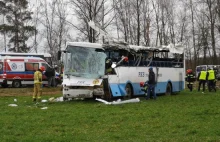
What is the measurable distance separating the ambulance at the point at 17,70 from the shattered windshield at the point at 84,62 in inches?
657

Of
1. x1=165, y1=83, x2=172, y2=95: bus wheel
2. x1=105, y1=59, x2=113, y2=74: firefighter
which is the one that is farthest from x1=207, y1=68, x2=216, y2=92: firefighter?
x1=105, y1=59, x2=113, y2=74: firefighter

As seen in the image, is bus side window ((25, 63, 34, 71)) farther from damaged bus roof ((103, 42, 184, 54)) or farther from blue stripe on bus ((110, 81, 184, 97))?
damaged bus roof ((103, 42, 184, 54))

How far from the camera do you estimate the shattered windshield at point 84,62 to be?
1808 cm

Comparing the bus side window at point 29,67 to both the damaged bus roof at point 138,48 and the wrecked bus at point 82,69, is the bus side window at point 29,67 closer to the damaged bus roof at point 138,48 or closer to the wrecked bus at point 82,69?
the damaged bus roof at point 138,48

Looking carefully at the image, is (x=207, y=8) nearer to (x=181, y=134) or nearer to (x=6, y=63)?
(x=6, y=63)

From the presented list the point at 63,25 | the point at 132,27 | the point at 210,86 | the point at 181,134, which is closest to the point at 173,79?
the point at 210,86

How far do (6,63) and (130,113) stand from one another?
73.7 feet

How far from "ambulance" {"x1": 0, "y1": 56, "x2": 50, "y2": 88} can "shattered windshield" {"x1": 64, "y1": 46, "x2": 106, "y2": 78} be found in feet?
54.7

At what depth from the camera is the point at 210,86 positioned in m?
27.3

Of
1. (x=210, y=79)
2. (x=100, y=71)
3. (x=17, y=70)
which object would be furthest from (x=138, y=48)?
(x=17, y=70)

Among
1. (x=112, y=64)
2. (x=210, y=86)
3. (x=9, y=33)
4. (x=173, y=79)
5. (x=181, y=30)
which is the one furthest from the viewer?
(x=181, y=30)

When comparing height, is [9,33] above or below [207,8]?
below

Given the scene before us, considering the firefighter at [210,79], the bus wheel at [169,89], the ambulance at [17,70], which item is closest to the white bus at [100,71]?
the bus wheel at [169,89]

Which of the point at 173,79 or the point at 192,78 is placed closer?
the point at 173,79
